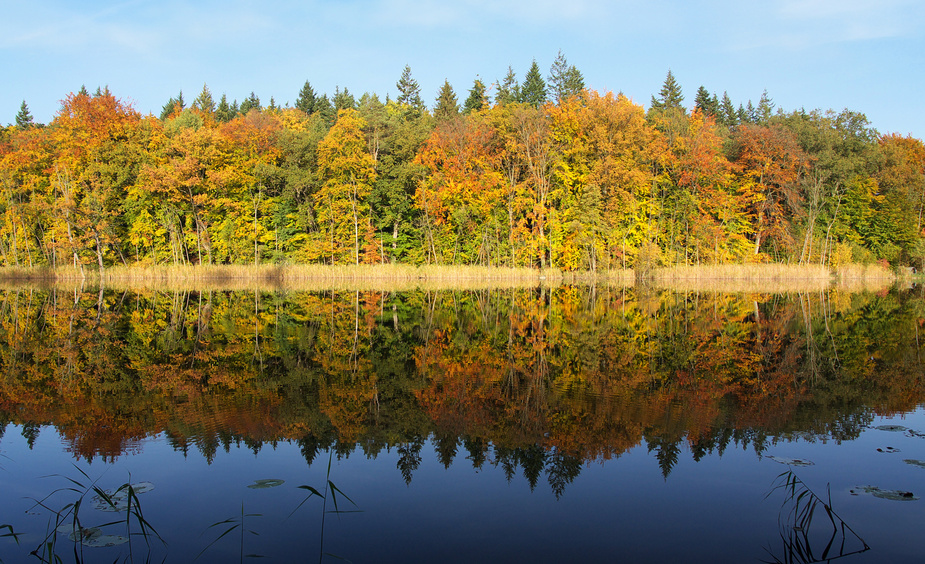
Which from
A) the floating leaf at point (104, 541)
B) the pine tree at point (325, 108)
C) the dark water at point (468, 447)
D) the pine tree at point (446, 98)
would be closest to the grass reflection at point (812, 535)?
the dark water at point (468, 447)

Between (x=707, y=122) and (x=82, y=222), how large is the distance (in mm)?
42883

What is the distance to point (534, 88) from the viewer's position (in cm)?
6588

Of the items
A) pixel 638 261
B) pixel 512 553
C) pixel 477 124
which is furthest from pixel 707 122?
pixel 512 553

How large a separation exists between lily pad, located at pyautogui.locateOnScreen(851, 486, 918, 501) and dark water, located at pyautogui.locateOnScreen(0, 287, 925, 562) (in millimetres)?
24

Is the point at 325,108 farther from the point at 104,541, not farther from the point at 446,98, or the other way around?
the point at 104,541

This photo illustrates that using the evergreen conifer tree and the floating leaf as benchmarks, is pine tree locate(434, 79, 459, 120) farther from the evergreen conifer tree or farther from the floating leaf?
the floating leaf

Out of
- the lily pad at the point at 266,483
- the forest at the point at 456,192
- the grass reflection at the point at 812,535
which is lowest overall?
the grass reflection at the point at 812,535

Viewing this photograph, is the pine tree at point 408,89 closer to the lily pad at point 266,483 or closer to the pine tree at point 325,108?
the pine tree at point 325,108

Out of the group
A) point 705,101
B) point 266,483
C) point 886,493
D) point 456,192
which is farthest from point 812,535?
point 705,101

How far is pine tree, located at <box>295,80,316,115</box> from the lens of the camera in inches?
3327

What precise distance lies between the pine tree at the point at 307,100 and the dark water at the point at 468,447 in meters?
75.6

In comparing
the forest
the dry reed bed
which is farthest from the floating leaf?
the forest

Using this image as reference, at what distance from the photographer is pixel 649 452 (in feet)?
20.6

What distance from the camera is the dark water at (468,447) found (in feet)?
14.7
